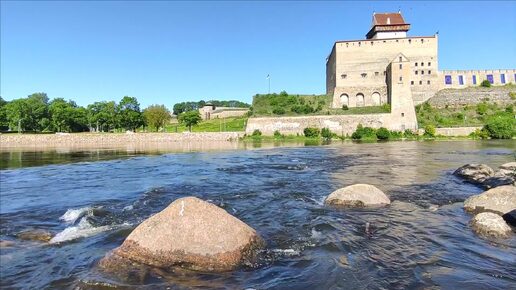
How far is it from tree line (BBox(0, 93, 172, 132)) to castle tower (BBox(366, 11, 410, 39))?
48.5 m

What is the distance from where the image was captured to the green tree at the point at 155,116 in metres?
84.1

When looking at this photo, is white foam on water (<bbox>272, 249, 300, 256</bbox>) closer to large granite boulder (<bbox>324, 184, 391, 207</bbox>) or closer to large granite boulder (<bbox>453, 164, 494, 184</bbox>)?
large granite boulder (<bbox>324, 184, 391, 207</bbox>)

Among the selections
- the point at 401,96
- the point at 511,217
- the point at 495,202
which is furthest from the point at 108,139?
the point at 511,217

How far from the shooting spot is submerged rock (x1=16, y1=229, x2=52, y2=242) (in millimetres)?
7801

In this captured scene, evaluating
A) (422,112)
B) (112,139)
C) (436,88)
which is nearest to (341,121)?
(422,112)

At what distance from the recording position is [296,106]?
7388 cm

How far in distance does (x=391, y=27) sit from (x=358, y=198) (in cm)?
7328

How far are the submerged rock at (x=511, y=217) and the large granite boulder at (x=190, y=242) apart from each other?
6.21 metres

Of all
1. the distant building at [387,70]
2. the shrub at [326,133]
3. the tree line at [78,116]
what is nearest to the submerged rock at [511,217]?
the shrub at [326,133]

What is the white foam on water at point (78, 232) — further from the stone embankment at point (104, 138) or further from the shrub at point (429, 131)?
the shrub at point (429, 131)

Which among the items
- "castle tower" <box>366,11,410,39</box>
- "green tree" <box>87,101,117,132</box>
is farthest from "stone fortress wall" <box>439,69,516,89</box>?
"green tree" <box>87,101,117,132</box>

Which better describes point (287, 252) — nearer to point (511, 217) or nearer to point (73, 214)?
Answer: point (511, 217)

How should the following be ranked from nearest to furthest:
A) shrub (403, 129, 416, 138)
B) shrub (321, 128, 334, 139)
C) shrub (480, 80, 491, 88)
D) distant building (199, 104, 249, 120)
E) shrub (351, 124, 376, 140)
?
shrub (351, 124, 376, 140)
shrub (403, 129, 416, 138)
shrub (321, 128, 334, 139)
shrub (480, 80, 491, 88)
distant building (199, 104, 249, 120)

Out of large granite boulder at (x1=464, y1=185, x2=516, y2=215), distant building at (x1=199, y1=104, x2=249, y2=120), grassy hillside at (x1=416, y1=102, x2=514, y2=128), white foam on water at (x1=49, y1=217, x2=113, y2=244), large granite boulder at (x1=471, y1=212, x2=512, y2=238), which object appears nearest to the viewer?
white foam on water at (x1=49, y1=217, x2=113, y2=244)
